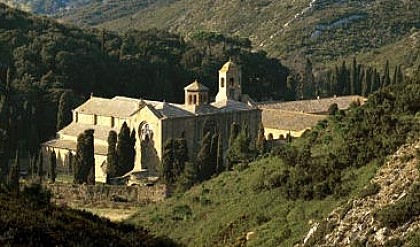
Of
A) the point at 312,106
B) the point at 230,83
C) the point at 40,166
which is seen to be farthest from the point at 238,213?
the point at 312,106

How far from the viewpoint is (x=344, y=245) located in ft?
55.1

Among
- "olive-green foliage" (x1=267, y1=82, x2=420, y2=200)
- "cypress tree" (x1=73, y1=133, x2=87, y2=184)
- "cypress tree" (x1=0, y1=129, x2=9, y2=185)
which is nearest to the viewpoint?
"olive-green foliage" (x1=267, y1=82, x2=420, y2=200)

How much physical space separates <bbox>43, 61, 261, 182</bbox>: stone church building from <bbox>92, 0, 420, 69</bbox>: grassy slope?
42964 millimetres

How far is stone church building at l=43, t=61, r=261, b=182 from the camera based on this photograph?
46.9 metres

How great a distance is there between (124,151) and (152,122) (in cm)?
252

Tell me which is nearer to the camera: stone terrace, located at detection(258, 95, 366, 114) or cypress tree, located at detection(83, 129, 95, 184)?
cypress tree, located at detection(83, 129, 95, 184)

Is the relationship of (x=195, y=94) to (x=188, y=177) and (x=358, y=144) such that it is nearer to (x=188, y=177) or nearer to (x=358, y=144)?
(x=188, y=177)

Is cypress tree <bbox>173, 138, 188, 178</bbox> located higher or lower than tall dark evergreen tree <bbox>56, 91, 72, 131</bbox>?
lower

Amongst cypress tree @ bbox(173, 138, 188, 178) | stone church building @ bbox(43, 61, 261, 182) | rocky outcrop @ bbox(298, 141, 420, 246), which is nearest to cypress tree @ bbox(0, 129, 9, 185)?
stone church building @ bbox(43, 61, 261, 182)

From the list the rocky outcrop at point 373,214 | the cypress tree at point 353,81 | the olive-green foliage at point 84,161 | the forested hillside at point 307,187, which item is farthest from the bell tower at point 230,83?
the rocky outcrop at point 373,214

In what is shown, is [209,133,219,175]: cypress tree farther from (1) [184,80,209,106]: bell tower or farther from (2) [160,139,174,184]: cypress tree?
(1) [184,80,209,106]: bell tower

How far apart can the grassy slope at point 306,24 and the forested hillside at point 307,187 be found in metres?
66.1

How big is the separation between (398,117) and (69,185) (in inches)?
875

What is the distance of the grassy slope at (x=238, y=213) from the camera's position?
Answer: 2005 centimetres
